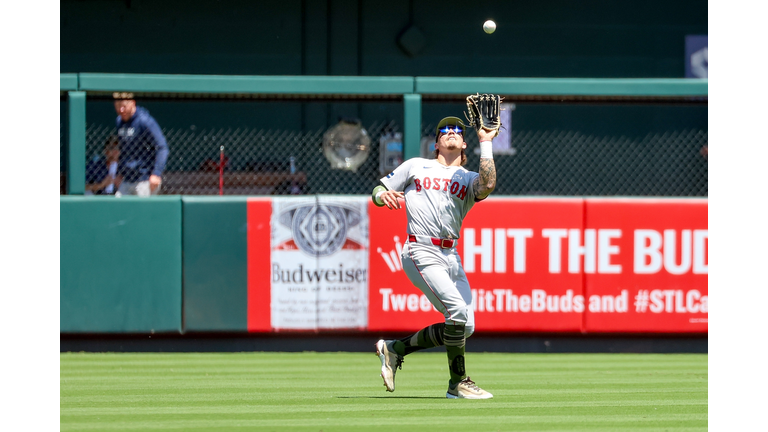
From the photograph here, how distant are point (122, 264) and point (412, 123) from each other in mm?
2821

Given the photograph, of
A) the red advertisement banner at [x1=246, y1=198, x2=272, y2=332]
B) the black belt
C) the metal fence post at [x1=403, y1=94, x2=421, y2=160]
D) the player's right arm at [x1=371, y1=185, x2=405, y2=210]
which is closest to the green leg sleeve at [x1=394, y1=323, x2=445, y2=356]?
the black belt

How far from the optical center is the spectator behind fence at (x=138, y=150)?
831 cm

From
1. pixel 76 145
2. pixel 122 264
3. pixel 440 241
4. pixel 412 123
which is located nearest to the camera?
pixel 440 241

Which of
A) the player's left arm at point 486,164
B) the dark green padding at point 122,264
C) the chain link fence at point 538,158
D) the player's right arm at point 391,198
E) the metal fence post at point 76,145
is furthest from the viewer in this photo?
the chain link fence at point 538,158

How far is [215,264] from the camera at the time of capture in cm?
805

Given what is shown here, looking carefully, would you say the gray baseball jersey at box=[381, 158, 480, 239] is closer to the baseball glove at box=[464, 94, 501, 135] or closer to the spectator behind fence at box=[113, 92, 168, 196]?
the baseball glove at box=[464, 94, 501, 135]

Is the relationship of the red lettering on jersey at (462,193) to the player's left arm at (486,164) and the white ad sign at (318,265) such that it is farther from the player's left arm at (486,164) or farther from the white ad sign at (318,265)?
the white ad sign at (318,265)

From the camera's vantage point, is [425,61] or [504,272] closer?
[504,272]

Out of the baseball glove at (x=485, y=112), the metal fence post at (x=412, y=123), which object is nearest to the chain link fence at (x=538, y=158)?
the metal fence post at (x=412, y=123)

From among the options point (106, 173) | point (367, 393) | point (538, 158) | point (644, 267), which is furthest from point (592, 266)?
point (538, 158)

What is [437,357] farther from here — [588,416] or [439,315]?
[588,416]

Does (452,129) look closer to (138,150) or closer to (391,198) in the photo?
(391,198)

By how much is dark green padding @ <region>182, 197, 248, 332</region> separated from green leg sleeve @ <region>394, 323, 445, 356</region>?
2.60 metres

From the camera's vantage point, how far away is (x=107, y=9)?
14.3 meters
